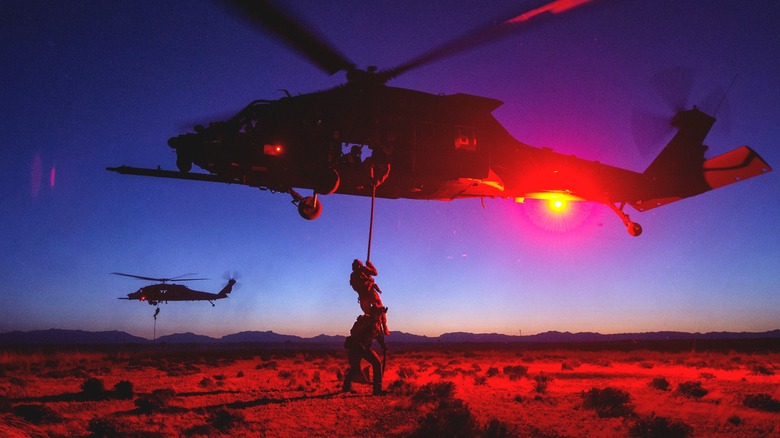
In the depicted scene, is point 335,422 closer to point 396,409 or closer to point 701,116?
point 396,409

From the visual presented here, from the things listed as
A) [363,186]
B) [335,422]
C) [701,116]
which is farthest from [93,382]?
[701,116]

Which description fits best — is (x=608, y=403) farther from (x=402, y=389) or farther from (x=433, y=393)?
(x=402, y=389)

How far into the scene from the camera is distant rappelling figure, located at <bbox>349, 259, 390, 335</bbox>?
33.8ft

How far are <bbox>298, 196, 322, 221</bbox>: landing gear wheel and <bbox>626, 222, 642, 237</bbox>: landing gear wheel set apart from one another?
10.4 metres

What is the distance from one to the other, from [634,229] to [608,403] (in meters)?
7.17

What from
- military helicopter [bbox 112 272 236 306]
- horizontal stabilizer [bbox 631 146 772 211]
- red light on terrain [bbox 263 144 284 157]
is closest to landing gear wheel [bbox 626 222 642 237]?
horizontal stabilizer [bbox 631 146 772 211]

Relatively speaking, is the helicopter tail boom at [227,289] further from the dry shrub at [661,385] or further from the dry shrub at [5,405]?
the dry shrub at [661,385]

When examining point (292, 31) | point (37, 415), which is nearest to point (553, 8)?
point (292, 31)

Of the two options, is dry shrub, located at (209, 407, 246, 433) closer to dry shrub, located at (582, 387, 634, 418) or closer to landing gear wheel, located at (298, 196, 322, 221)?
landing gear wheel, located at (298, 196, 322, 221)

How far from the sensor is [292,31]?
7184 millimetres

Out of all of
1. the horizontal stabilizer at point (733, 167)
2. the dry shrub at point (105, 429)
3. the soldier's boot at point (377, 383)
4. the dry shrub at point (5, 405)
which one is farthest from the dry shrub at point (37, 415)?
the horizontal stabilizer at point (733, 167)

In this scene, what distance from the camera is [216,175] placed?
9.97 meters

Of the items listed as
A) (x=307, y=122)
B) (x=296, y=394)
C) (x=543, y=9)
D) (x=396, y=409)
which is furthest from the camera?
(x=296, y=394)

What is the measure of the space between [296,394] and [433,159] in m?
6.93
